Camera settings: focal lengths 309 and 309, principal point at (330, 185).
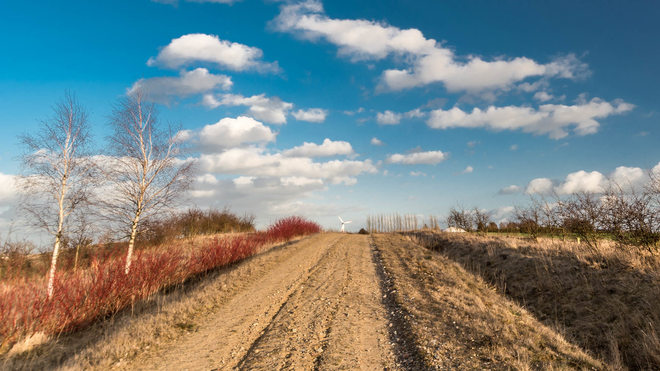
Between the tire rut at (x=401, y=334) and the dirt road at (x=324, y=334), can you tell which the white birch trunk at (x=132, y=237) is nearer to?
the dirt road at (x=324, y=334)

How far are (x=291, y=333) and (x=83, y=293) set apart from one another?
5.67 meters


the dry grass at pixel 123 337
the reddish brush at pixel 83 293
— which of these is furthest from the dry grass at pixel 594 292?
the reddish brush at pixel 83 293

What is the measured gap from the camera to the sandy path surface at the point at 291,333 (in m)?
4.95

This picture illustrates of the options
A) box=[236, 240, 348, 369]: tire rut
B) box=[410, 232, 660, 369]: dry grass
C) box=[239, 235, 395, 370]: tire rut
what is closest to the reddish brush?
box=[236, 240, 348, 369]: tire rut

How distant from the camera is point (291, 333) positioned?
5.94 m

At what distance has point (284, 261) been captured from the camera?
14.7 metres

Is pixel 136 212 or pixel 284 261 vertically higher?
pixel 136 212

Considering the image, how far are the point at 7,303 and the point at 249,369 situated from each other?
5555mm

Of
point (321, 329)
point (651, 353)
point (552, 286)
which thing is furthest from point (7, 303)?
point (552, 286)

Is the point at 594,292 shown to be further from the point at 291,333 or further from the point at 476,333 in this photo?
the point at 291,333

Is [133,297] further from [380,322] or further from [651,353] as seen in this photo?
[651,353]

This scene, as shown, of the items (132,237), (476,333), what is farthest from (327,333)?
(132,237)

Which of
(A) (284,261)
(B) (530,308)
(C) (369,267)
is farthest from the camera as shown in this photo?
(A) (284,261)

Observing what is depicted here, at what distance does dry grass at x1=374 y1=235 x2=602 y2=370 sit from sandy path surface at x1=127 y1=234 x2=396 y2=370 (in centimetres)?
80
